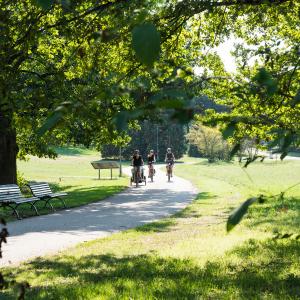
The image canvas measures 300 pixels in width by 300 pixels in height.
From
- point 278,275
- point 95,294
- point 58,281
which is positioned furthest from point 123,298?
point 278,275

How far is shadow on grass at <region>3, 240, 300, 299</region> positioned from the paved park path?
96cm

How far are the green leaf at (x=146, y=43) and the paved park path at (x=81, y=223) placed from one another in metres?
5.78

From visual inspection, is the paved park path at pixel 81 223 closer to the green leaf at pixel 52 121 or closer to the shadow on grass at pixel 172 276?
the shadow on grass at pixel 172 276

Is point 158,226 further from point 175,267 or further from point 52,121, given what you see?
point 52,121

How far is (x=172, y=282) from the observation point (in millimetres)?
5738

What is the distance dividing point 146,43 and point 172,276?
17.4 ft

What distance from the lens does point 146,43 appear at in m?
1.15

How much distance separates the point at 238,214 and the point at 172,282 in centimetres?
458

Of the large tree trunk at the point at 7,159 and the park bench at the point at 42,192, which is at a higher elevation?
the large tree trunk at the point at 7,159

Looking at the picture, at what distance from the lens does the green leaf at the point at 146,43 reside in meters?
1.15

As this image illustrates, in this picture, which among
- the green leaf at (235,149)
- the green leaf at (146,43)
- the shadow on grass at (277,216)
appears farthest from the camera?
the shadow on grass at (277,216)

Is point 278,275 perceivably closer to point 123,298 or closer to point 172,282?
point 172,282

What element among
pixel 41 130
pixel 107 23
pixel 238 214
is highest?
pixel 107 23

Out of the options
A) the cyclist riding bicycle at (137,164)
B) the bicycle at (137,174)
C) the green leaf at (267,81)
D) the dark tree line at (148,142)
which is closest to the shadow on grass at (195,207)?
the cyclist riding bicycle at (137,164)
